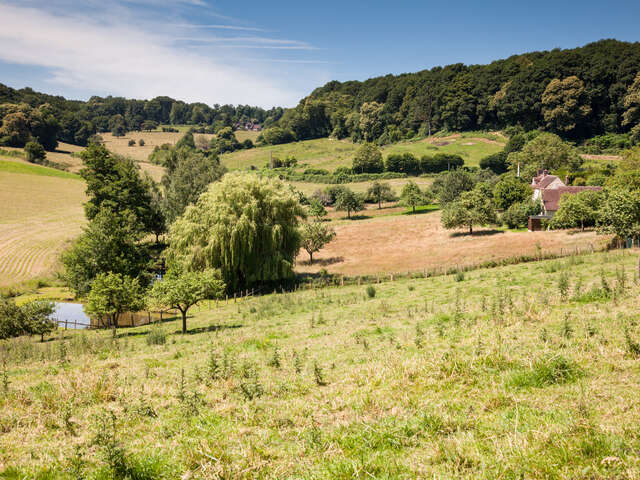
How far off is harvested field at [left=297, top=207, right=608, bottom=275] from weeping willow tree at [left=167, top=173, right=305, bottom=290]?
33.3 feet

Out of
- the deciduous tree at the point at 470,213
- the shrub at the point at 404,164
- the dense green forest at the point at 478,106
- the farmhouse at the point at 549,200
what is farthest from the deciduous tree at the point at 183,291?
the dense green forest at the point at 478,106

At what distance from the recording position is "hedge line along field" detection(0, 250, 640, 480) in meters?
4.47

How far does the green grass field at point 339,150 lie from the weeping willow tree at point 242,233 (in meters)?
89.4

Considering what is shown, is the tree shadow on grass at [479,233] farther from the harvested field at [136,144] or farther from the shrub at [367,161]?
the harvested field at [136,144]

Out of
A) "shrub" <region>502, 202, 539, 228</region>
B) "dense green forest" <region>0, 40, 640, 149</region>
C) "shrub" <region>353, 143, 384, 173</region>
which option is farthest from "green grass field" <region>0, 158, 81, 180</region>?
"shrub" <region>502, 202, 539, 228</region>

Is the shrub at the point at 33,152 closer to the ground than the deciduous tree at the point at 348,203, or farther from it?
farther from it

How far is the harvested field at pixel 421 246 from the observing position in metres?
43.8

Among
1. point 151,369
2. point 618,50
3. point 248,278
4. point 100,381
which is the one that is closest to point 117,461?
point 100,381

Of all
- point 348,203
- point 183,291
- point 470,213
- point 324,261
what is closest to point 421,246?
point 470,213

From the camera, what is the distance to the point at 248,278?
38.3 metres

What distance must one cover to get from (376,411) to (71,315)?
38.5 metres

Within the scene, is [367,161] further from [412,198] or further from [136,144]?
[136,144]

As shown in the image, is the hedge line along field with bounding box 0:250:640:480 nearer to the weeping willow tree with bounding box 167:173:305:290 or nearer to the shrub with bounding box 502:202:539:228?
the weeping willow tree with bounding box 167:173:305:290

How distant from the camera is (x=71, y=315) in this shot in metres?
35.9
